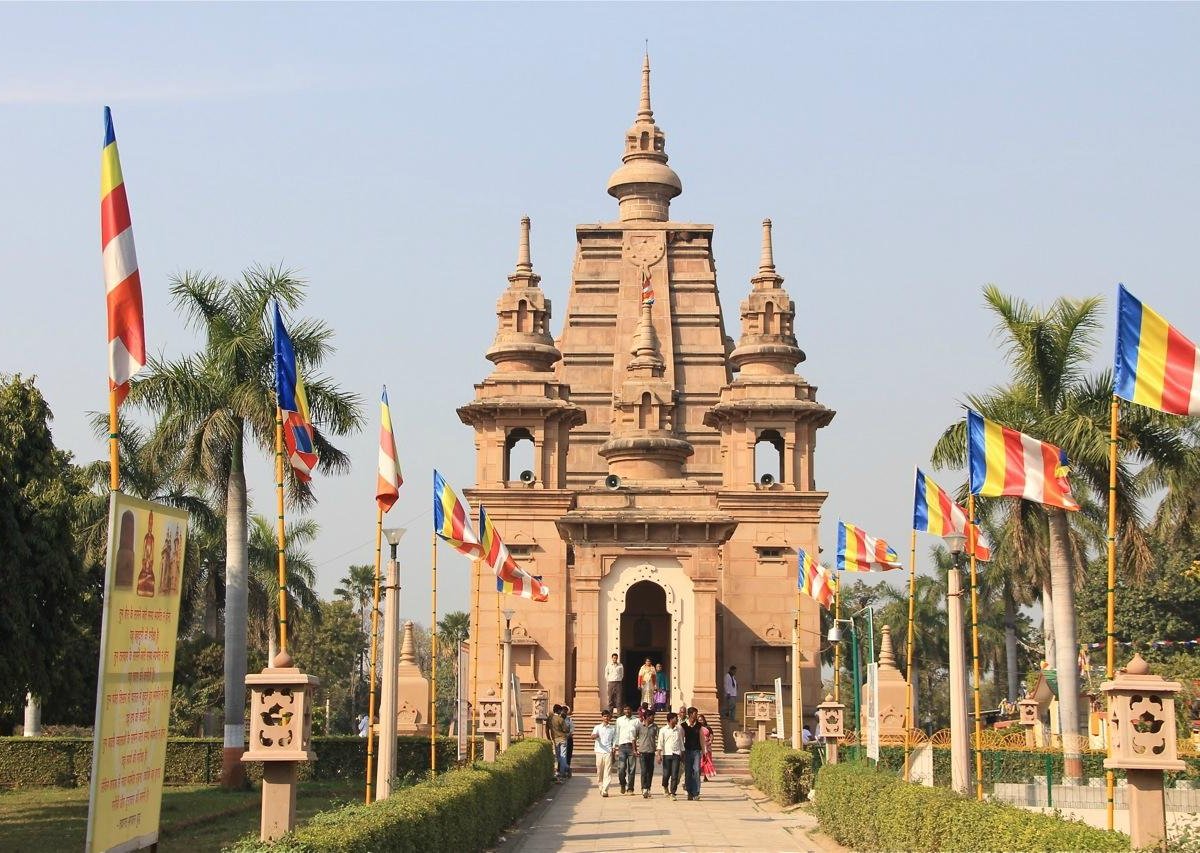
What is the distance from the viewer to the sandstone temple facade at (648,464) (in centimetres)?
4912

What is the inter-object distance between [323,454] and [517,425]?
24035 mm

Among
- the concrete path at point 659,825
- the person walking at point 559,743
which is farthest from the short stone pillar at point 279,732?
the person walking at point 559,743

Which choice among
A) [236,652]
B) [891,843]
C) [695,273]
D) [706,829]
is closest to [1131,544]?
[706,829]

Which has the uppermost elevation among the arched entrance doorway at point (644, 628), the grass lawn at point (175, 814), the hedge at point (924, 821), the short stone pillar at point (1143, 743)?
the arched entrance doorway at point (644, 628)

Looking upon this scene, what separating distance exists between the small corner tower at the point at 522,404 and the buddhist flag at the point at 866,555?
80.8 ft

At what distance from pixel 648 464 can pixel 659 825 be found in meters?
26.5

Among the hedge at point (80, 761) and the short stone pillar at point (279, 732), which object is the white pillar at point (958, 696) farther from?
the hedge at point (80, 761)

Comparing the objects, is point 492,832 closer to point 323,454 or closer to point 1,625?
point 1,625

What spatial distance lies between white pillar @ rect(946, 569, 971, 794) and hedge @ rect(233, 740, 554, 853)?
21.8 feet

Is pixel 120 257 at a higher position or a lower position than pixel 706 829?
higher

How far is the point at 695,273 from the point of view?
72.6m

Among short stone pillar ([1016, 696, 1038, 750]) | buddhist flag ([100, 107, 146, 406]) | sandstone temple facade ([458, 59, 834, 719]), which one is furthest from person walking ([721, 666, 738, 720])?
buddhist flag ([100, 107, 146, 406])

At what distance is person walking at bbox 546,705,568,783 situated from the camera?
39844mm

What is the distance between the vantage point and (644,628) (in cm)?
5516
